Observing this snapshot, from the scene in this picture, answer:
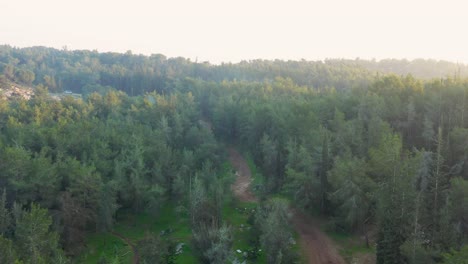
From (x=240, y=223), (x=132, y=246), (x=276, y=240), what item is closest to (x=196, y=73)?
(x=240, y=223)

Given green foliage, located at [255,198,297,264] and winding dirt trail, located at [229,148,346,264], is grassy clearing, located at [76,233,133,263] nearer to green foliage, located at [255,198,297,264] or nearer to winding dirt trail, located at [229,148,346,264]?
green foliage, located at [255,198,297,264]

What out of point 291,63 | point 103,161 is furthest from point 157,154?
point 291,63

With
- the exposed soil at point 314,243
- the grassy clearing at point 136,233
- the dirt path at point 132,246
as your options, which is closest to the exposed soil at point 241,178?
the grassy clearing at point 136,233

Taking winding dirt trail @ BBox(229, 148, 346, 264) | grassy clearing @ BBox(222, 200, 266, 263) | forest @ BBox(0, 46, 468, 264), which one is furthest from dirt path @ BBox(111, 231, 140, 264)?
winding dirt trail @ BBox(229, 148, 346, 264)

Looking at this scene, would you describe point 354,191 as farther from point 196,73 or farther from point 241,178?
point 196,73

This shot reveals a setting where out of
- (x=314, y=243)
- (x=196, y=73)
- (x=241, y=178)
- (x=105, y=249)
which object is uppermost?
(x=196, y=73)

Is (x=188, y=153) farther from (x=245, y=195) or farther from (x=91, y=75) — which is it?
(x=91, y=75)
